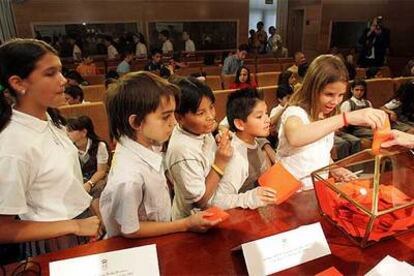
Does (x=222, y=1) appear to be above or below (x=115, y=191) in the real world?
above

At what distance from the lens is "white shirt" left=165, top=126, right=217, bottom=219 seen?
0.97 m

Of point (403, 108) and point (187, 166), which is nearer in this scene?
point (187, 166)

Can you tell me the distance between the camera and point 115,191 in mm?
765

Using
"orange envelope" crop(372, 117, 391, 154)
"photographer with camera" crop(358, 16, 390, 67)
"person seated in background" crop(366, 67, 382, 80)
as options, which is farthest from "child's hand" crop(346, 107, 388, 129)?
"photographer with camera" crop(358, 16, 390, 67)

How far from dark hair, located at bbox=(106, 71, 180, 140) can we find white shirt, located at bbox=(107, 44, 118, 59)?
22.8 feet

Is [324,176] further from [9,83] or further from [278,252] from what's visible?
[9,83]

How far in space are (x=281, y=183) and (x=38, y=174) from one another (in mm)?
738

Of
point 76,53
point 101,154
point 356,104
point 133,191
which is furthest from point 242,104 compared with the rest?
point 76,53

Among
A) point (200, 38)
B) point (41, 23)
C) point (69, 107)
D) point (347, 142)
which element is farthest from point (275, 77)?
point (41, 23)

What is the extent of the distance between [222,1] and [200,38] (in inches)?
46.3

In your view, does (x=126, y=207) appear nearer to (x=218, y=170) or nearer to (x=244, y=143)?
(x=218, y=170)

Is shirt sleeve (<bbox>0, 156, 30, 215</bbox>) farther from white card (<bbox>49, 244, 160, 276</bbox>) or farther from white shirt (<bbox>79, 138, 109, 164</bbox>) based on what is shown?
white shirt (<bbox>79, 138, 109, 164</bbox>)

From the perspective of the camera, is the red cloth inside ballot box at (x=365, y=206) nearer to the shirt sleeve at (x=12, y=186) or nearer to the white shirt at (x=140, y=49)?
the shirt sleeve at (x=12, y=186)

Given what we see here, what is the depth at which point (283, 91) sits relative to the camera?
3111 mm
